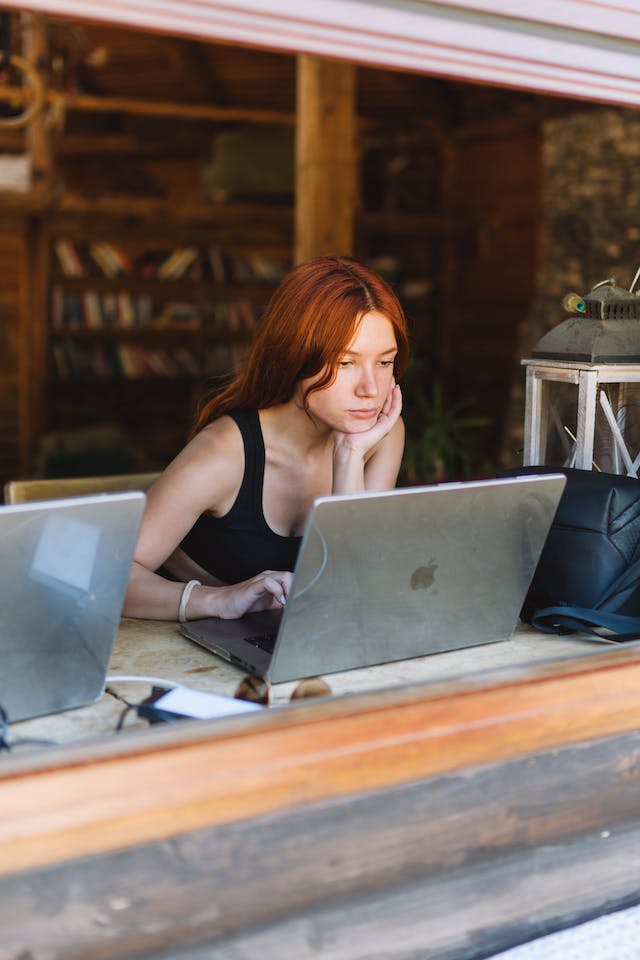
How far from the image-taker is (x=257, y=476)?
221 centimetres

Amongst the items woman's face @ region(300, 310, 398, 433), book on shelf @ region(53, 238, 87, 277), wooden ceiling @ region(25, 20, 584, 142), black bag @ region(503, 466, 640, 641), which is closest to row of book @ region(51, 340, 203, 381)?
book on shelf @ region(53, 238, 87, 277)

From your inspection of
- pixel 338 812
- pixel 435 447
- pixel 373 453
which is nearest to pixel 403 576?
pixel 338 812

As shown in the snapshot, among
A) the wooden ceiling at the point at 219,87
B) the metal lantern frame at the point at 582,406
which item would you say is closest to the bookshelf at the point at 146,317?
the wooden ceiling at the point at 219,87

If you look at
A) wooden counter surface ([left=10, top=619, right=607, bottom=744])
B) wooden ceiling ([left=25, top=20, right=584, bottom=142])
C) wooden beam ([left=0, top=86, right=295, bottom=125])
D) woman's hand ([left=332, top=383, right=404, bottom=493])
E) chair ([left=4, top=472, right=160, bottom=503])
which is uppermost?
wooden ceiling ([left=25, top=20, right=584, bottom=142])

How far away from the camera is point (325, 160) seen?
190 inches

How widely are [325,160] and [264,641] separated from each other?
346 centimetres

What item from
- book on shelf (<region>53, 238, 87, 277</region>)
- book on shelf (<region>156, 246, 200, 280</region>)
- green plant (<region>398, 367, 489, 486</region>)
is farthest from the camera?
book on shelf (<region>156, 246, 200, 280</region>)

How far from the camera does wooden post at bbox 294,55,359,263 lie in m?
4.82

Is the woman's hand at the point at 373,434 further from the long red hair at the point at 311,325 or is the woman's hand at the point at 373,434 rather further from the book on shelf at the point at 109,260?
the book on shelf at the point at 109,260

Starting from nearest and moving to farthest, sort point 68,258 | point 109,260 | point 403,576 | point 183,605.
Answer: point 403,576 → point 183,605 → point 68,258 → point 109,260

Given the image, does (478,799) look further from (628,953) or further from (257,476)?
(257,476)

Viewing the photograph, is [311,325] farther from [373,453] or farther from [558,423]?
[558,423]

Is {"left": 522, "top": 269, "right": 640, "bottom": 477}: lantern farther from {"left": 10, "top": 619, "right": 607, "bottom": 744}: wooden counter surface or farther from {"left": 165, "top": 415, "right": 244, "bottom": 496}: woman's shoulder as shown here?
{"left": 165, "top": 415, "right": 244, "bottom": 496}: woman's shoulder

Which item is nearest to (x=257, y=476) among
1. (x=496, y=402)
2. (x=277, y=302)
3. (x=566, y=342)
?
(x=277, y=302)
